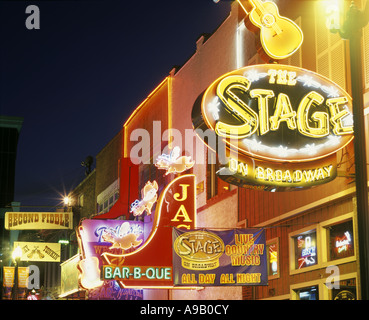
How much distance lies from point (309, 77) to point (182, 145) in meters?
10.9

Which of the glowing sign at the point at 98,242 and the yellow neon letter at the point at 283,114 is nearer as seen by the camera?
the yellow neon letter at the point at 283,114

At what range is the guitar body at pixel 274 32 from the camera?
16.9m

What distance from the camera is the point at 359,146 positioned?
34.4ft

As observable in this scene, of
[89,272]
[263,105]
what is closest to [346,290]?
[263,105]

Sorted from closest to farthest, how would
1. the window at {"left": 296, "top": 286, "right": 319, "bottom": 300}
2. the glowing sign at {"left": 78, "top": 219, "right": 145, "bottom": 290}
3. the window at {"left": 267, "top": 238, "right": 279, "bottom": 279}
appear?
the window at {"left": 296, "top": 286, "right": 319, "bottom": 300} → the window at {"left": 267, "top": 238, "right": 279, "bottom": 279} → the glowing sign at {"left": 78, "top": 219, "right": 145, "bottom": 290}

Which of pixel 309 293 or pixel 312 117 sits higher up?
pixel 312 117

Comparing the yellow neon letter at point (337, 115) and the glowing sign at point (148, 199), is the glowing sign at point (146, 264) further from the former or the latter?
the yellow neon letter at point (337, 115)

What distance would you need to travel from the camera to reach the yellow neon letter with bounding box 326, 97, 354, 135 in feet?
47.9

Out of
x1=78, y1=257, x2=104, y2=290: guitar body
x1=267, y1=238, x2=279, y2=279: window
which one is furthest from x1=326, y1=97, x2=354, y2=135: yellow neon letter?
x1=78, y1=257, x2=104, y2=290: guitar body

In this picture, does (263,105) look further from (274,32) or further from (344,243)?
(344,243)

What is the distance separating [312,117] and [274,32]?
10.4 feet

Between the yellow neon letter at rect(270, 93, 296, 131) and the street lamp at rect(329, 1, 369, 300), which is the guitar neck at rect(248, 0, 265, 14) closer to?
the yellow neon letter at rect(270, 93, 296, 131)

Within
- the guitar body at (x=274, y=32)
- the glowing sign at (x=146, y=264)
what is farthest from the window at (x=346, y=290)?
the guitar body at (x=274, y=32)
